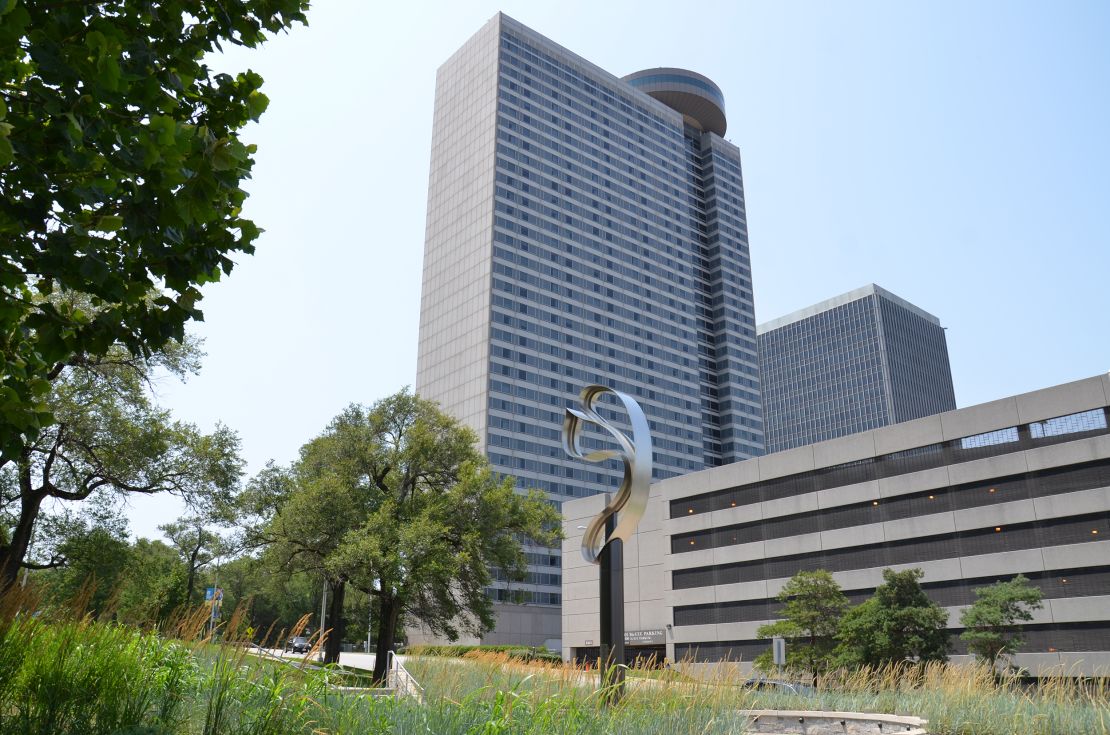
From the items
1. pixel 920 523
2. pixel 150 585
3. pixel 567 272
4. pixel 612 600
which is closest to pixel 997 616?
pixel 920 523

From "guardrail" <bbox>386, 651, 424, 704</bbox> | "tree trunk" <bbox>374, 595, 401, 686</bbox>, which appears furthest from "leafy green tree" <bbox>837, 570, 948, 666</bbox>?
"guardrail" <bbox>386, 651, 424, 704</bbox>

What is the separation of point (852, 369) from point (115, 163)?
188869 mm

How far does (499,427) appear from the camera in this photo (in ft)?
343

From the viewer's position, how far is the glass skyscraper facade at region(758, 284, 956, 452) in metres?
174

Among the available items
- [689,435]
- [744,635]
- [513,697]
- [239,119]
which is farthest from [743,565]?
[689,435]

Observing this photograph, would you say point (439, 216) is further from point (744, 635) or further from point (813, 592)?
point (813, 592)

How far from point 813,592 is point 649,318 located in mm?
92851

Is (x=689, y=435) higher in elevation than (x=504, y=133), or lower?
lower

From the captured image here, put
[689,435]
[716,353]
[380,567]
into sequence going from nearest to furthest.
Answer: [380,567] < [689,435] < [716,353]

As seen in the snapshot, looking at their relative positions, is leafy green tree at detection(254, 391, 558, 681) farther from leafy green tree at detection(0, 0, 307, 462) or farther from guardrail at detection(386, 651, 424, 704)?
leafy green tree at detection(0, 0, 307, 462)

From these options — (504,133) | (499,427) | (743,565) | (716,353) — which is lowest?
(743,565)

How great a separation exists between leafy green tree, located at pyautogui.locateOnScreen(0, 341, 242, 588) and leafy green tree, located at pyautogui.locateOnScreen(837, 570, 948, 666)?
28657mm

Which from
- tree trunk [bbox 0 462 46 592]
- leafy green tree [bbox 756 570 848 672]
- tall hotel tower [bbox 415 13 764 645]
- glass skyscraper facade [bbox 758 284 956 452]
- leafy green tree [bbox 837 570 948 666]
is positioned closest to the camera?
tree trunk [bbox 0 462 46 592]

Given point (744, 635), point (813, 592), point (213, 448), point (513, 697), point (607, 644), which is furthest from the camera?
point (744, 635)
